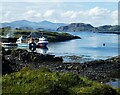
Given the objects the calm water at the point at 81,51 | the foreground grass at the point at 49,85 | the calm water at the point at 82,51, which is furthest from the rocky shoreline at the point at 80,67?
the foreground grass at the point at 49,85

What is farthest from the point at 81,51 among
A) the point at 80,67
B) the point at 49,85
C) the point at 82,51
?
Result: the point at 49,85

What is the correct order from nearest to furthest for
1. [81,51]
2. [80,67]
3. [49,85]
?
1. [49,85]
2. [80,67]
3. [81,51]

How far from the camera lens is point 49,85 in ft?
41.8

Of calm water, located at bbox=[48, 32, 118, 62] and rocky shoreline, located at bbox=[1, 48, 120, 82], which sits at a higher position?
rocky shoreline, located at bbox=[1, 48, 120, 82]

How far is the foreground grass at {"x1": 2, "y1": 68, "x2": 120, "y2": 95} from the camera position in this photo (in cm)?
1255

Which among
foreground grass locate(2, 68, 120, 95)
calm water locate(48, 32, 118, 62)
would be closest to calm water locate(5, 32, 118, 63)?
calm water locate(48, 32, 118, 62)

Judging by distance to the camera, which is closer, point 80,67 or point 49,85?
point 49,85

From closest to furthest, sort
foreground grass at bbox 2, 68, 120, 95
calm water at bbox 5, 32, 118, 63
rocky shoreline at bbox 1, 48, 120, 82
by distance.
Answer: foreground grass at bbox 2, 68, 120, 95, rocky shoreline at bbox 1, 48, 120, 82, calm water at bbox 5, 32, 118, 63

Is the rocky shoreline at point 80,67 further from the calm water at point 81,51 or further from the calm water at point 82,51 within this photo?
the calm water at point 82,51

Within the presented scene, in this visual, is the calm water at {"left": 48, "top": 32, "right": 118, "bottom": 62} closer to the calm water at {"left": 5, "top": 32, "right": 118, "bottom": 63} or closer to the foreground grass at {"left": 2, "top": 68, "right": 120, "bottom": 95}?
the calm water at {"left": 5, "top": 32, "right": 118, "bottom": 63}

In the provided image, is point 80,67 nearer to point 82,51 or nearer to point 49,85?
point 49,85

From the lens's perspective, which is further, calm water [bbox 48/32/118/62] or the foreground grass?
calm water [bbox 48/32/118/62]

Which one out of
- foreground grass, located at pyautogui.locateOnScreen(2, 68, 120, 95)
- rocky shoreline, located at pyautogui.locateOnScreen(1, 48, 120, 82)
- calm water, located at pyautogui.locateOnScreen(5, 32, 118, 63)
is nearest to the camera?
foreground grass, located at pyautogui.locateOnScreen(2, 68, 120, 95)

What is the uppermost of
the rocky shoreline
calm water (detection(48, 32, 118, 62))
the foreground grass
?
the foreground grass
